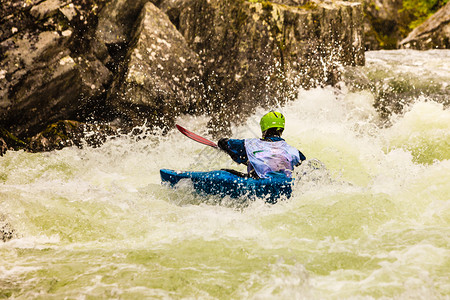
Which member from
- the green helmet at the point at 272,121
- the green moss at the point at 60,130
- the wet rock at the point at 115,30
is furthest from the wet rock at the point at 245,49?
the green helmet at the point at 272,121

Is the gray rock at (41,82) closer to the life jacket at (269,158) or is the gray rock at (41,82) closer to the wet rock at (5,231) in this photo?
the wet rock at (5,231)

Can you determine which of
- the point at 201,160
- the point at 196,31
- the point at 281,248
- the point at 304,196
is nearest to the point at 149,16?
the point at 196,31

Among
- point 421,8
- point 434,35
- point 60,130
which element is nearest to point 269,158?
point 60,130

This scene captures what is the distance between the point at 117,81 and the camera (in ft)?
21.9

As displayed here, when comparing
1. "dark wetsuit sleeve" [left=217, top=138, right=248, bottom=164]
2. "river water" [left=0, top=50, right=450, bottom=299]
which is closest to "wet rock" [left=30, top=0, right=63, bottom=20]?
"river water" [left=0, top=50, right=450, bottom=299]

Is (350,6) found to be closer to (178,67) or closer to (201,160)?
(178,67)

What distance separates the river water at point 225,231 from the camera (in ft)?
8.39

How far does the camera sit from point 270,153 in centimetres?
429

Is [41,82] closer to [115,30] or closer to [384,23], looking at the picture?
[115,30]

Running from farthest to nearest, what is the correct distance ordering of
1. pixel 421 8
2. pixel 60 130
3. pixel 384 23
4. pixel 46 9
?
1. pixel 421 8
2. pixel 384 23
3. pixel 60 130
4. pixel 46 9

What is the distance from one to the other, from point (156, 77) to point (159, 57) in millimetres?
373

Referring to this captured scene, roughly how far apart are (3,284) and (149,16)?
5.48 meters

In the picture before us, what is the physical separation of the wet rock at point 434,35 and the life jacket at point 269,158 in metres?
8.37

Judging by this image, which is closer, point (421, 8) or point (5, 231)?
point (5, 231)
